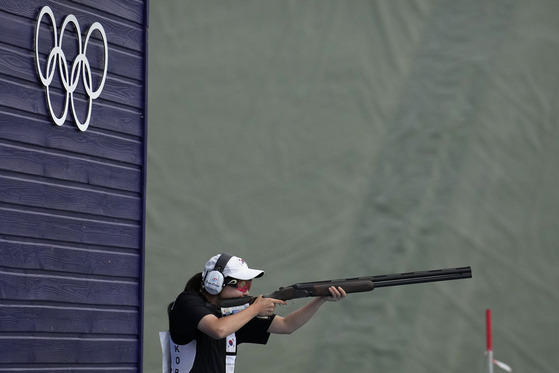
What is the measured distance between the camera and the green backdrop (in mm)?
8188

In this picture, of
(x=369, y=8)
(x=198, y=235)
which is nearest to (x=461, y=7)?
(x=369, y=8)

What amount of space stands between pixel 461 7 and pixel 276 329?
18.5 ft

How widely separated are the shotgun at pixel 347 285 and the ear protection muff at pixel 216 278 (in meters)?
0.10

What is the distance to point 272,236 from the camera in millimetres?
8500

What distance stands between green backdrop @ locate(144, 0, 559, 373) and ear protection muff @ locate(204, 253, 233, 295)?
10.8 feet

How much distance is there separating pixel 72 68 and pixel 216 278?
55.7 inches

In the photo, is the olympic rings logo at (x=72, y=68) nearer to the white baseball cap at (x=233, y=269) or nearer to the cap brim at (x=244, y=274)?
the white baseball cap at (x=233, y=269)

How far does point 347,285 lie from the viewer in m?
5.24

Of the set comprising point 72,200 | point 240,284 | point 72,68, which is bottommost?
point 240,284

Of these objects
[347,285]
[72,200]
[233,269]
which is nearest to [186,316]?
[233,269]

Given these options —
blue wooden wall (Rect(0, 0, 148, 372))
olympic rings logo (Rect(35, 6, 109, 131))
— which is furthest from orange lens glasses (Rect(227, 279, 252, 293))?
olympic rings logo (Rect(35, 6, 109, 131))

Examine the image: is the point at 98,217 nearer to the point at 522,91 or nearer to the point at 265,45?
the point at 265,45

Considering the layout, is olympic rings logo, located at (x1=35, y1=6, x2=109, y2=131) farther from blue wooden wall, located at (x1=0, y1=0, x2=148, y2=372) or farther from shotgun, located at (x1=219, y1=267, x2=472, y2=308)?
shotgun, located at (x1=219, y1=267, x2=472, y2=308)

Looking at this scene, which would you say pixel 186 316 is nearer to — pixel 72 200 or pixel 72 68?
pixel 72 200
